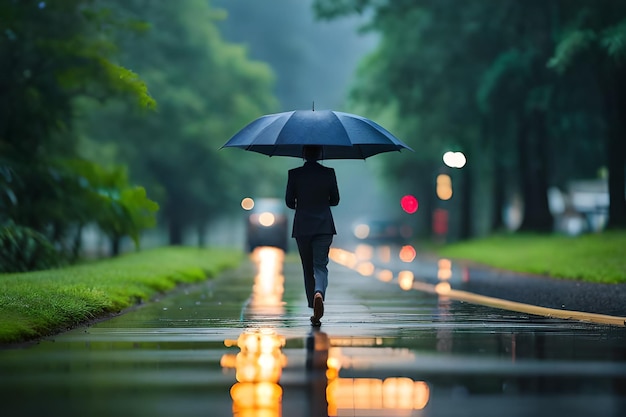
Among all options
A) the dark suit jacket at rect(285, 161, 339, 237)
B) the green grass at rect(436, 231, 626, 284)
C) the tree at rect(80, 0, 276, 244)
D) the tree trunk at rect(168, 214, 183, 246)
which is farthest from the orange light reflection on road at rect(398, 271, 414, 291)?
the tree trunk at rect(168, 214, 183, 246)

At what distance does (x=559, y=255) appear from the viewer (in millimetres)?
30922

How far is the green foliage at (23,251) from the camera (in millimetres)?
24000

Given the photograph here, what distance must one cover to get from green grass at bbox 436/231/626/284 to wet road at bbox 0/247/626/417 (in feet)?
26.2

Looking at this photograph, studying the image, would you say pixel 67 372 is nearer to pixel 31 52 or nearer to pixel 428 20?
pixel 31 52

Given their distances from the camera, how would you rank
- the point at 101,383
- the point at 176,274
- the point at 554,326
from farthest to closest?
the point at 176,274, the point at 554,326, the point at 101,383

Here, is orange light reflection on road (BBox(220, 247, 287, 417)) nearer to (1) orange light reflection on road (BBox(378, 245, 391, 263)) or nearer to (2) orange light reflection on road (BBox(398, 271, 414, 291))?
(2) orange light reflection on road (BBox(398, 271, 414, 291))

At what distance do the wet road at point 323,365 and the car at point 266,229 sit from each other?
3747cm

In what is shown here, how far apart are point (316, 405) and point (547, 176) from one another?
36.4 metres

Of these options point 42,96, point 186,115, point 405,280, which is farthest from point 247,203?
point 405,280

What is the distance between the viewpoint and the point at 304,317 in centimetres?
1600

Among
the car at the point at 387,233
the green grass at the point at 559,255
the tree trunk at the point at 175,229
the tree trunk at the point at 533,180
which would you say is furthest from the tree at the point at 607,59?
the car at the point at 387,233

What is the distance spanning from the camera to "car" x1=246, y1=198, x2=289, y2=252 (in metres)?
55.0

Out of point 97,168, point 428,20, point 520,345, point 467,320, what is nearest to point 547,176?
point 428,20

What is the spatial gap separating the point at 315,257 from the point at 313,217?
1.55 feet
